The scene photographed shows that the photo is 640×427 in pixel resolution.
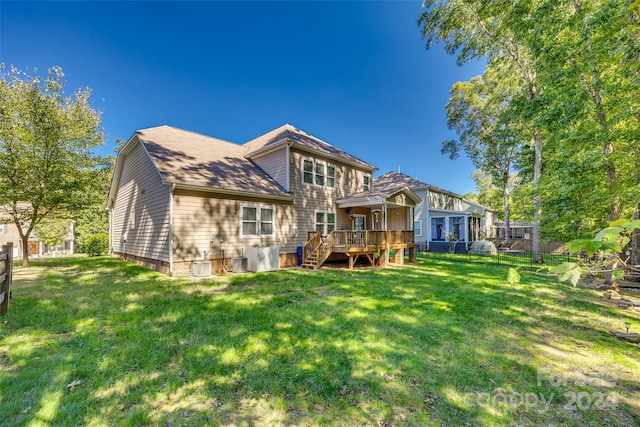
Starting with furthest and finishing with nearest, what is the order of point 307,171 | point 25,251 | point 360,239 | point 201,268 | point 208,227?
point 307,171
point 360,239
point 25,251
point 208,227
point 201,268

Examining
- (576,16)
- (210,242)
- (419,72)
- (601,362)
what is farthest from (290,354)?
(419,72)

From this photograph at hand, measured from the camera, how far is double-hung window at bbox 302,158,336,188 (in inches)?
533

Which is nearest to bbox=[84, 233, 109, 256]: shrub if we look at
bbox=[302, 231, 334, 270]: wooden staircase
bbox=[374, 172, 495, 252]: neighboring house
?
bbox=[302, 231, 334, 270]: wooden staircase

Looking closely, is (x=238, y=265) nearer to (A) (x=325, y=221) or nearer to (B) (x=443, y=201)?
(A) (x=325, y=221)

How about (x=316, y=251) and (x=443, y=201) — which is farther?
(x=443, y=201)

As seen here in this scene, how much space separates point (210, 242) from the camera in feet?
33.6

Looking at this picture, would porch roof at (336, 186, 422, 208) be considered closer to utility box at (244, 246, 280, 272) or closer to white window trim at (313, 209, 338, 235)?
white window trim at (313, 209, 338, 235)

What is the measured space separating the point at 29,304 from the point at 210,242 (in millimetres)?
5033

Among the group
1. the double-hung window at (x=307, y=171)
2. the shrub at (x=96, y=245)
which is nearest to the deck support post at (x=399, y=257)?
the double-hung window at (x=307, y=171)

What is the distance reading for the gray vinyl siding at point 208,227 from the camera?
9547 millimetres

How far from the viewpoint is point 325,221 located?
46.7ft

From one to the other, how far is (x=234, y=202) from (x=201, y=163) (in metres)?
2.40

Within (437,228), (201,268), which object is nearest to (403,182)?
(437,228)

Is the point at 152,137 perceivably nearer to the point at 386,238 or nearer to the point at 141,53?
the point at 141,53
